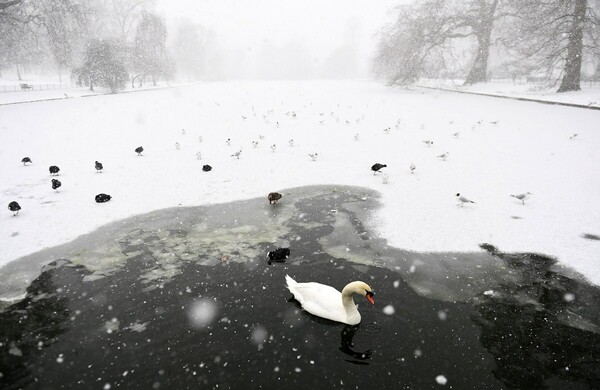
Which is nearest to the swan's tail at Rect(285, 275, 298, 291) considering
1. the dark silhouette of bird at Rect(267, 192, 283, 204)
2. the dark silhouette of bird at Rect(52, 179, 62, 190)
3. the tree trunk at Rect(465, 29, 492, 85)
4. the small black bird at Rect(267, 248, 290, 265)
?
the small black bird at Rect(267, 248, 290, 265)

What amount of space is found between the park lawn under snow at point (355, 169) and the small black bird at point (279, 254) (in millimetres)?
2561

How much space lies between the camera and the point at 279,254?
6.98 meters

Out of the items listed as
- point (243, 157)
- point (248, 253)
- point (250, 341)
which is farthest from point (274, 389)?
point (243, 157)

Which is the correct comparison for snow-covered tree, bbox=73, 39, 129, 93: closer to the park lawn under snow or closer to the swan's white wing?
the park lawn under snow

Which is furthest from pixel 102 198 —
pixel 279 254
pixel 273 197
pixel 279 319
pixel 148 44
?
pixel 148 44

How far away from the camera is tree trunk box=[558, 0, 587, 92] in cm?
2420

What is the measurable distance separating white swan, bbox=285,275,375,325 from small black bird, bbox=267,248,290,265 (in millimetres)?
1241

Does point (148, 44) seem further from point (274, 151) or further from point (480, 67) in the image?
point (274, 151)

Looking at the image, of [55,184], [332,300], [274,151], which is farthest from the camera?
[274,151]

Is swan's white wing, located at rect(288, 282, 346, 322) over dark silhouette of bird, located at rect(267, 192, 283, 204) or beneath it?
beneath

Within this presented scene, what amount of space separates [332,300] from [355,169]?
27.7 ft

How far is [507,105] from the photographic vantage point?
25.0 metres

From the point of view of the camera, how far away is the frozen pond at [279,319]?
14.6ft

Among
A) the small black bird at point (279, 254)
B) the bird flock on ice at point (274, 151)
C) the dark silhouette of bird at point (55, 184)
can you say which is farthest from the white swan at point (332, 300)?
the dark silhouette of bird at point (55, 184)
